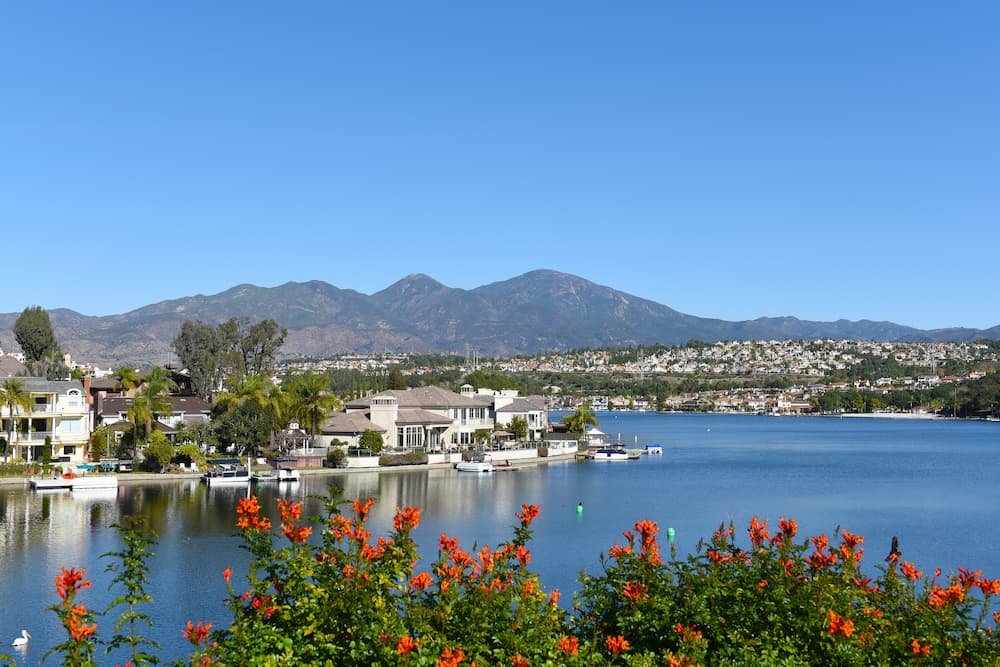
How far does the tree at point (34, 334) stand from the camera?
98625mm

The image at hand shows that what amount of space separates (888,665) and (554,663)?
134 inches

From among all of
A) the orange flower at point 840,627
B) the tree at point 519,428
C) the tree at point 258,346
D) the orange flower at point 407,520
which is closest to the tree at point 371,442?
the tree at point 519,428

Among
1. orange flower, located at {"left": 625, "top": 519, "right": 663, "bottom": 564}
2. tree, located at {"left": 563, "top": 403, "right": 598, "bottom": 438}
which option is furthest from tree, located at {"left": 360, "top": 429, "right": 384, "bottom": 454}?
orange flower, located at {"left": 625, "top": 519, "right": 663, "bottom": 564}

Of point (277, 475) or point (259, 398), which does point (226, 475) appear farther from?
point (259, 398)

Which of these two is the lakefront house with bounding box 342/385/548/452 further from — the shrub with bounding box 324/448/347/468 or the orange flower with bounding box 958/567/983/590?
the orange flower with bounding box 958/567/983/590

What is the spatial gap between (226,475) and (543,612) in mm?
50051

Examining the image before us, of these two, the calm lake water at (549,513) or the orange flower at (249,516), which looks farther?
the calm lake water at (549,513)

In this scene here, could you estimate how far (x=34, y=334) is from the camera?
98.8 m

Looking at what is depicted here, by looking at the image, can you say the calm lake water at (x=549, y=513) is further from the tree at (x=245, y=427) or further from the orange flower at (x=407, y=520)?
the orange flower at (x=407, y=520)

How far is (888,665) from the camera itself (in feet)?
32.6

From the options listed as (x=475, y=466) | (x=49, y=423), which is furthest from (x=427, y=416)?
(x=49, y=423)

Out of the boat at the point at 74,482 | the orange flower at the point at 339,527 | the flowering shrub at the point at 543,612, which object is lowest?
the boat at the point at 74,482

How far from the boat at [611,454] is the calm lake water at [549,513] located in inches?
75.7

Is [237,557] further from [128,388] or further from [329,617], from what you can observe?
[128,388]
